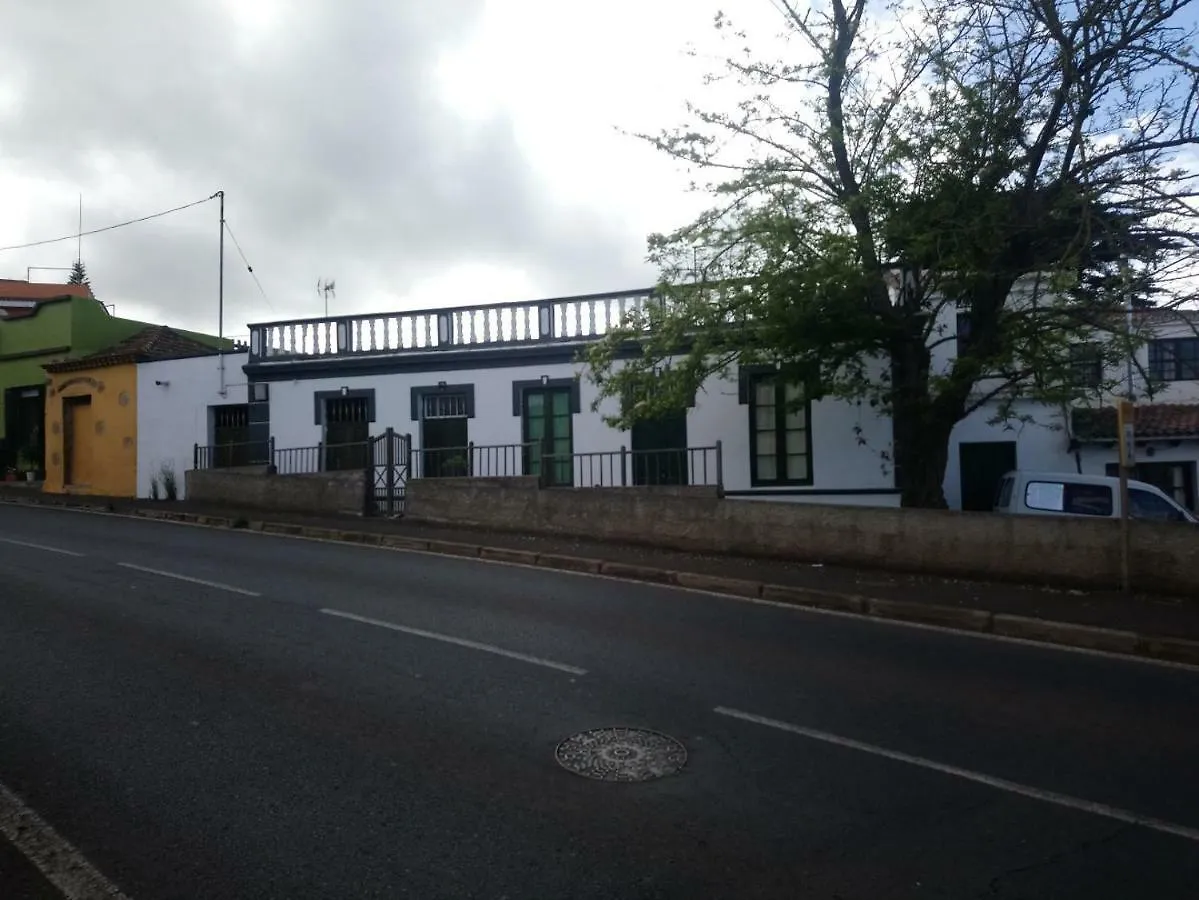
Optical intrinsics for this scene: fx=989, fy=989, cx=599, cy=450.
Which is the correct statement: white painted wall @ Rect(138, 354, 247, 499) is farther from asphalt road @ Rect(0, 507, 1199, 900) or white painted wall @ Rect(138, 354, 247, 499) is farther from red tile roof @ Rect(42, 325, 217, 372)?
asphalt road @ Rect(0, 507, 1199, 900)

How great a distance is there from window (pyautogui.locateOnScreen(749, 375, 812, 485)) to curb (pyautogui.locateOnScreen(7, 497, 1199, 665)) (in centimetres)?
684

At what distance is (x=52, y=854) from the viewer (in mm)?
4492

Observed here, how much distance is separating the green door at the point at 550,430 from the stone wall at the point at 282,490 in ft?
12.5

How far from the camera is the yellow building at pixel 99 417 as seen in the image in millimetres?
26031

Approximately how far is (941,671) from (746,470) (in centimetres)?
1175

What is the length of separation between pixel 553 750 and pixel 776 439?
47.4 ft

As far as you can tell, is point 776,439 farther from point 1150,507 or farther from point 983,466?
point 1150,507

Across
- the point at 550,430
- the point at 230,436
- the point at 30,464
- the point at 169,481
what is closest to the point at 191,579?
the point at 550,430

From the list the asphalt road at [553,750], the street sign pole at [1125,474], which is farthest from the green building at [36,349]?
the street sign pole at [1125,474]

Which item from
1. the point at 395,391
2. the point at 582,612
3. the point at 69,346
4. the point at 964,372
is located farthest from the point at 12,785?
the point at 69,346

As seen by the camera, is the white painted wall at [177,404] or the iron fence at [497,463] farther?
the white painted wall at [177,404]

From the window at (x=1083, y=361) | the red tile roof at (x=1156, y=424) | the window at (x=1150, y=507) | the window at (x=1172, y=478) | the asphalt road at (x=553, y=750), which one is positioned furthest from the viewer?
the window at (x=1172, y=478)

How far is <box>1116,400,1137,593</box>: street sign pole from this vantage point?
34.3 feet

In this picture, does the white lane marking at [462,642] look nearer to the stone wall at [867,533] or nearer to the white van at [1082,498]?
the stone wall at [867,533]
